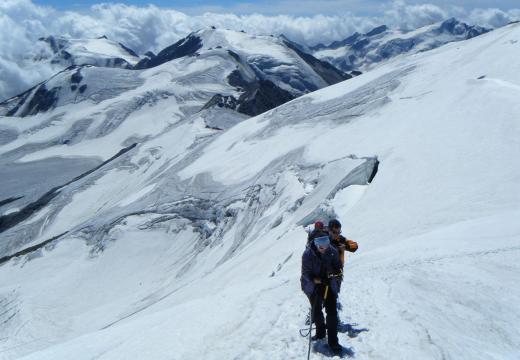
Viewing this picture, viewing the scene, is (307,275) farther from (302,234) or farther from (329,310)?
(302,234)

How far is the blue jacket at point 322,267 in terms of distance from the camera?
9258mm

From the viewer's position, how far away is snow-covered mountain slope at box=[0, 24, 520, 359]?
429 inches

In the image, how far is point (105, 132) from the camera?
143750 millimetres

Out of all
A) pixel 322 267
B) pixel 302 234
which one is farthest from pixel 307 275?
pixel 302 234

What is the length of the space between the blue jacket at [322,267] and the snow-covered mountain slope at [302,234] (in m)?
1.29

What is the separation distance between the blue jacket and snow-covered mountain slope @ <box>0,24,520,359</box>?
1.29 meters

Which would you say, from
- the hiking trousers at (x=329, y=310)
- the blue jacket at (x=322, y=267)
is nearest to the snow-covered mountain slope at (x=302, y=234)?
the hiking trousers at (x=329, y=310)

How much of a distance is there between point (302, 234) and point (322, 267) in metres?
16.1

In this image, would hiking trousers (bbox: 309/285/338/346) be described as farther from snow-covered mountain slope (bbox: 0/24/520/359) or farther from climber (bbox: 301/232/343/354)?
snow-covered mountain slope (bbox: 0/24/520/359)

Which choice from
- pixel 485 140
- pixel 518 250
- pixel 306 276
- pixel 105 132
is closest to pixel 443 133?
pixel 485 140

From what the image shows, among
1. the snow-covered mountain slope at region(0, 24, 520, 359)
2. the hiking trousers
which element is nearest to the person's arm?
the hiking trousers

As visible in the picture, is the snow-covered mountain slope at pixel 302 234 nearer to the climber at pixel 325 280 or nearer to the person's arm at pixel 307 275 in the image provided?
the climber at pixel 325 280

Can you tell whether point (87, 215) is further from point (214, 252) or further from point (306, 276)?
point (306, 276)

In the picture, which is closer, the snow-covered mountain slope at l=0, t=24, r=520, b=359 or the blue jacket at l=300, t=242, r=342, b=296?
the blue jacket at l=300, t=242, r=342, b=296
